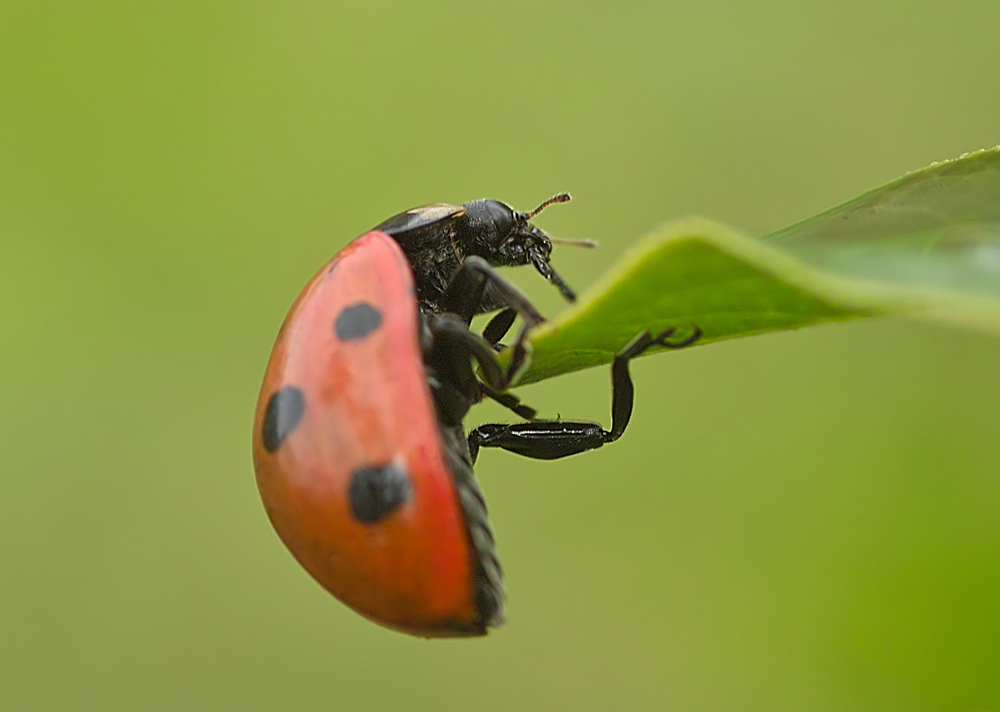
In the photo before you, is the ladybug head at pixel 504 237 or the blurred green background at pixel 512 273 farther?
the blurred green background at pixel 512 273

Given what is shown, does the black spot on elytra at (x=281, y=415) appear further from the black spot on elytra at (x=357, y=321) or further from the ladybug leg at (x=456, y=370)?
the ladybug leg at (x=456, y=370)

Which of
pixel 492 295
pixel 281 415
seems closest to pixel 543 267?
pixel 492 295

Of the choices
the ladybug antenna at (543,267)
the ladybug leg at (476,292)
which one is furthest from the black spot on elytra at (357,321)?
the ladybug antenna at (543,267)

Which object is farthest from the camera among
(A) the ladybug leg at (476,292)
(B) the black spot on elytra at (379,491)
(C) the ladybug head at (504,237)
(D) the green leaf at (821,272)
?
(C) the ladybug head at (504,237)

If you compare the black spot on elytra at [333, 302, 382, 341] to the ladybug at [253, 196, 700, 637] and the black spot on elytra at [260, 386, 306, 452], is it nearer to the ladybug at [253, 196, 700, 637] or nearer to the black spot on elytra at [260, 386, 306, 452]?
the ladybug at [253, 196, 700, 637]

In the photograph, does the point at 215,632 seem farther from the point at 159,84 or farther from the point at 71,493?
the point at 159,84

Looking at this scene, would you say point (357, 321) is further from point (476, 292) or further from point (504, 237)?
point (504, 237)

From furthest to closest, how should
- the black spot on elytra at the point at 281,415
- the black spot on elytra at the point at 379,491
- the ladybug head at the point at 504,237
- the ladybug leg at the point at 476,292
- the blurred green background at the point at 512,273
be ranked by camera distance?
1. the blurred green background at the point at 512,273
2. the ladybug head at the point at 504,237
3. the ladybug leg at the point at 476,292
4. the black spot on elytra at the point at 281,415
5. the black spot on elytra at the point at 379,491
